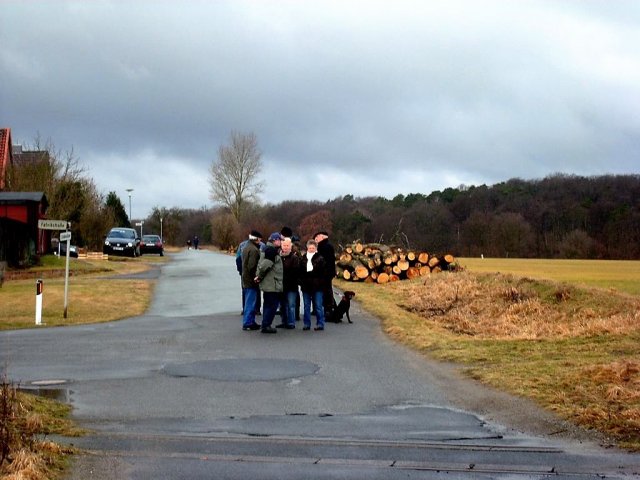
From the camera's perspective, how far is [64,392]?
9.17 meters

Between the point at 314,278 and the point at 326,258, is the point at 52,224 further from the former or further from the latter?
the point at 326,258

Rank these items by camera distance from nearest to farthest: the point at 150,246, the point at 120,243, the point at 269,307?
the point at 269,307 → the point at 120,243 → the point at 150,246

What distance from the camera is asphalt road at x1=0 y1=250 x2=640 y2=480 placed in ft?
19.6

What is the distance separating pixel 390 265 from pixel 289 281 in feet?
49.6

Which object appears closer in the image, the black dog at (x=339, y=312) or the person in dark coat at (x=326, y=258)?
the person in dark coat at (x=326, y=258)

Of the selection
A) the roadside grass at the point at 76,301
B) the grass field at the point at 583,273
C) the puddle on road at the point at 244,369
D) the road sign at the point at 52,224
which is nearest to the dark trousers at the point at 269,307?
the puddle on road at the point at 244,369

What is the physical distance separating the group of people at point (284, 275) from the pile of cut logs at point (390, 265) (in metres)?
13.9

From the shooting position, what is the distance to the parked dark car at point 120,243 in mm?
46125

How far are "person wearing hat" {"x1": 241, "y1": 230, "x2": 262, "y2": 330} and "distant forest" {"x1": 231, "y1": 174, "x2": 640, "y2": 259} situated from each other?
66.2 meters

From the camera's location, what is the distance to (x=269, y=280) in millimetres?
14391

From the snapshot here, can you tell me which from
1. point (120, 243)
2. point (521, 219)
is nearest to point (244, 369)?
point (120, 243)

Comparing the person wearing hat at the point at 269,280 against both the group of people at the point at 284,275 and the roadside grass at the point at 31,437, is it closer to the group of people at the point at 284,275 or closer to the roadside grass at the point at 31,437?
the group of people at the point at 284,275

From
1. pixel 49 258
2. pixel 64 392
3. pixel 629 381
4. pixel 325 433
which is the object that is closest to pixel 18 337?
pixel 64 392

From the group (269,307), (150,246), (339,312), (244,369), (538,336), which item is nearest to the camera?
(244,369)
